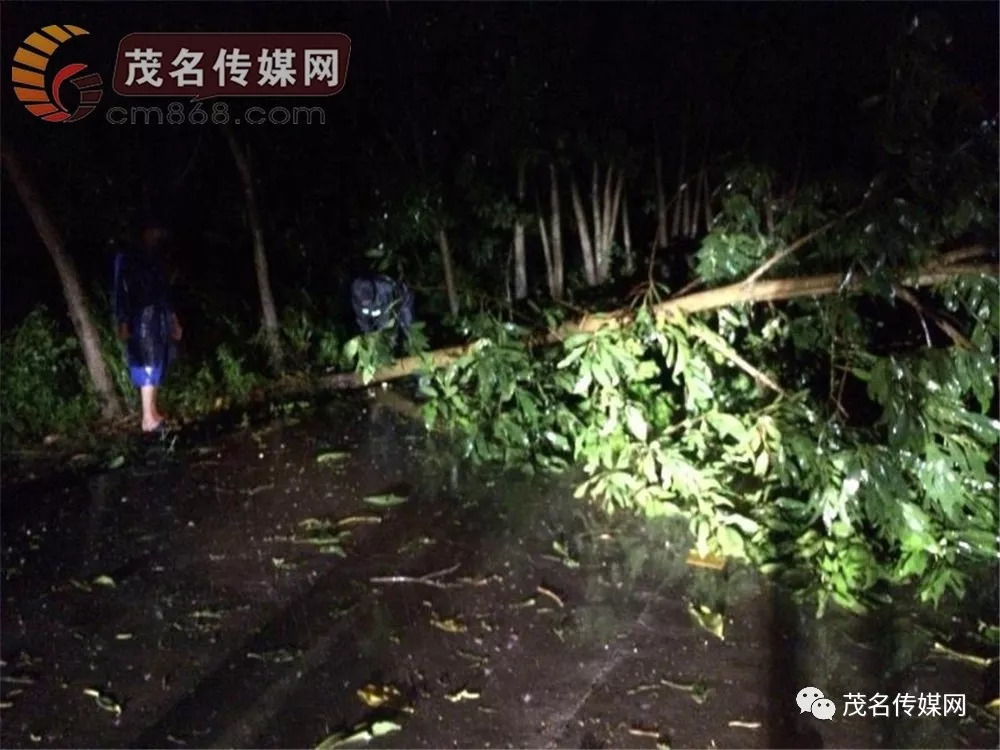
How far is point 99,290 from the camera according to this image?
6.64 meters

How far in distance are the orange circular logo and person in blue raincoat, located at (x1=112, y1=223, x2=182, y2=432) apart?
2.77 feet

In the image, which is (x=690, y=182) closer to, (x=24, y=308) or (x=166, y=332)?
(x=166, y=332)

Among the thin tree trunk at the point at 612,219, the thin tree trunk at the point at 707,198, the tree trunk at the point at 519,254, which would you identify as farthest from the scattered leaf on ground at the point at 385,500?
the thin tree trunk at the point at 707,198

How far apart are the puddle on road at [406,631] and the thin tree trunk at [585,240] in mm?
2992

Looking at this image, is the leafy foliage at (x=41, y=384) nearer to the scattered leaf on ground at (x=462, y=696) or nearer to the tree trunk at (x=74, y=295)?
the tree trunk at (x=74, y=295)

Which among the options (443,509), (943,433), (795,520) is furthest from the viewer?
(443,509)

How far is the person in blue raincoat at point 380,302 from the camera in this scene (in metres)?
6.32

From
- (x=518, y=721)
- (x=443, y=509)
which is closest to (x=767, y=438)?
(x=443, y=509)

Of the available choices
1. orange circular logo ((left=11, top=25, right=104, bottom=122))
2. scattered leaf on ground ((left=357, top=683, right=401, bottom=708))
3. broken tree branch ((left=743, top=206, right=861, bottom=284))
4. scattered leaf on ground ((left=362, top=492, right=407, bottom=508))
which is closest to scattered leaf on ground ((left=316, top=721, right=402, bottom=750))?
scattered leaf on ground ((left=357, top=683, right=401, bottom=708))

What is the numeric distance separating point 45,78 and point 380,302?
2.59 meters

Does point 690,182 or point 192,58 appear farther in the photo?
point 690,182

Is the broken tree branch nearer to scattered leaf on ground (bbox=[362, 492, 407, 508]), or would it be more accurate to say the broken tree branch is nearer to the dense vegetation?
the dense vegetation

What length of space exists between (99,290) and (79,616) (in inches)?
137

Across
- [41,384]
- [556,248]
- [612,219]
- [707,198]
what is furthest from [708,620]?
[707,198]
